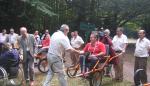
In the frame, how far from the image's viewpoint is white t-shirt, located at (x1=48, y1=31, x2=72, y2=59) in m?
11.2

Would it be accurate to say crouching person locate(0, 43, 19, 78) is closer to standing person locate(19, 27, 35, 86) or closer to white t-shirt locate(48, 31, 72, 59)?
standing person locate(19, 27, 35, 86)

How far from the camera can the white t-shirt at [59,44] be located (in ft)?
36.9

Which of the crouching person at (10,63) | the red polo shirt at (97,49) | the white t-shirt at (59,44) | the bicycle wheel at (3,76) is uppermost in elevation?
the white t-shirt at (59,44)

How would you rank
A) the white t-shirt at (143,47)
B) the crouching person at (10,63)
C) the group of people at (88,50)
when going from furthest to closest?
the white t-shirt at (143,47)
the crouching person at (10,63)
the group of people at (88,50)

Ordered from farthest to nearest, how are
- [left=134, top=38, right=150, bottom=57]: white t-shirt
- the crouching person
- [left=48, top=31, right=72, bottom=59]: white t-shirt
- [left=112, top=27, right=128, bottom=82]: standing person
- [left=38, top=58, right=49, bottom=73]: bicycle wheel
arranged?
1. [left=38, top=58, right=49, bottom=73]: bicycle wheel
2. [left=112, top=27, right=128, bottom=82]: standing person
3. [left=134, top=38, right=150, bottom=57]: white t-shirt
4. the crouching person
5. [left=48, top=31, right=72, bottom=59]: white t-shirt

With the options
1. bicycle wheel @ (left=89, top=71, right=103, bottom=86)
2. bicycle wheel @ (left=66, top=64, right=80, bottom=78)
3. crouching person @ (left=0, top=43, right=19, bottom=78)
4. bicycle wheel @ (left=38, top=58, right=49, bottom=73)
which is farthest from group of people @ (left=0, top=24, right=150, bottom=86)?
bicycle wheel @ (left=38, top=58, right=49, bottom=73)

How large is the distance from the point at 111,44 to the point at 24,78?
119 inches

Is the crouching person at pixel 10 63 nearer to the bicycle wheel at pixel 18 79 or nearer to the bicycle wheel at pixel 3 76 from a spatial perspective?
A: the bicycle wheel at pixel 3 76

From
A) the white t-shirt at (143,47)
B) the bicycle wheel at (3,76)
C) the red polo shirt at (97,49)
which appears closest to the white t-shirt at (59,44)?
the bicycle wheel at (3,76)

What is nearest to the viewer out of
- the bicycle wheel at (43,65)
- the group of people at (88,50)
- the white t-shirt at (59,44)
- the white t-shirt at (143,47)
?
the white t-shirt at (59,44)

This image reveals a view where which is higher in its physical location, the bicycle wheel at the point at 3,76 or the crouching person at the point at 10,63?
the crouching person at the point at 10,63

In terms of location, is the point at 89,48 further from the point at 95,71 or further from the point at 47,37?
the point at 47,37

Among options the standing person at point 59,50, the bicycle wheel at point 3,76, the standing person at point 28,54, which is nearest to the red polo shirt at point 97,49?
the standing person at point 59,50

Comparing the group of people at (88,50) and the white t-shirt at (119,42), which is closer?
the group of people at (88,50)
